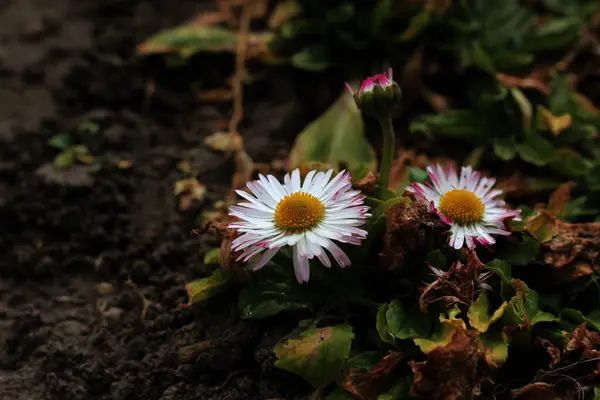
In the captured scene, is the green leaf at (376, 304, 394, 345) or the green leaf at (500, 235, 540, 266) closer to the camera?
the green leaf at (376, 304, 394, 345)

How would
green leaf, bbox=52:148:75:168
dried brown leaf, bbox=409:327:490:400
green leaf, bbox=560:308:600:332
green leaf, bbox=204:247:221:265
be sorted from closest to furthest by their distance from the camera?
dried brown leaf, bbox=409:327:490:400 < green leaf, bbox=560:308:600:332 < green leaf, bbox=204:247:221:265 < green leaf, bbox=52:148:75:168

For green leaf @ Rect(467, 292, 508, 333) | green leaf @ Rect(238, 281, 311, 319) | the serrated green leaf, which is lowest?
green leaf @ Rect(467, 292, 508, 333)

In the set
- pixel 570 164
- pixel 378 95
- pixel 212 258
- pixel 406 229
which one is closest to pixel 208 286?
pixel 212 258

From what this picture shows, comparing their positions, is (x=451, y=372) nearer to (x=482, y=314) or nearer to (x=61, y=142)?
(x=482, y=314)

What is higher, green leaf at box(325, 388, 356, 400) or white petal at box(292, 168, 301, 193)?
white petal at box(292, 168, 301, 193)

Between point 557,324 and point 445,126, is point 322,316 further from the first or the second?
point 445,126

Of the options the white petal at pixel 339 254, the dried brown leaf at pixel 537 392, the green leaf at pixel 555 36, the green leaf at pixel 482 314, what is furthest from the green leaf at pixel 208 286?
the green leaf at pixel 555 36

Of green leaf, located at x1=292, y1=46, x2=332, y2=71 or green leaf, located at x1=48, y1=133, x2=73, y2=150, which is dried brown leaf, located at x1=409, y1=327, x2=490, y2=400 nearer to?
green leaf, located at x1=292, y1=46, x2=332, y2=71

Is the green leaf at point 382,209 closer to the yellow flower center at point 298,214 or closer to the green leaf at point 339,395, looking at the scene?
the yellow flower center at point 298,214

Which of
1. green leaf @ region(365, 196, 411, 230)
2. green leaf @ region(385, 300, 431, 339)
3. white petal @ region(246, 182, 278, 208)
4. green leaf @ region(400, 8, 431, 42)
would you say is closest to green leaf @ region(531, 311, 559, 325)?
green leaf @ region(385, 300, 431, 339)
